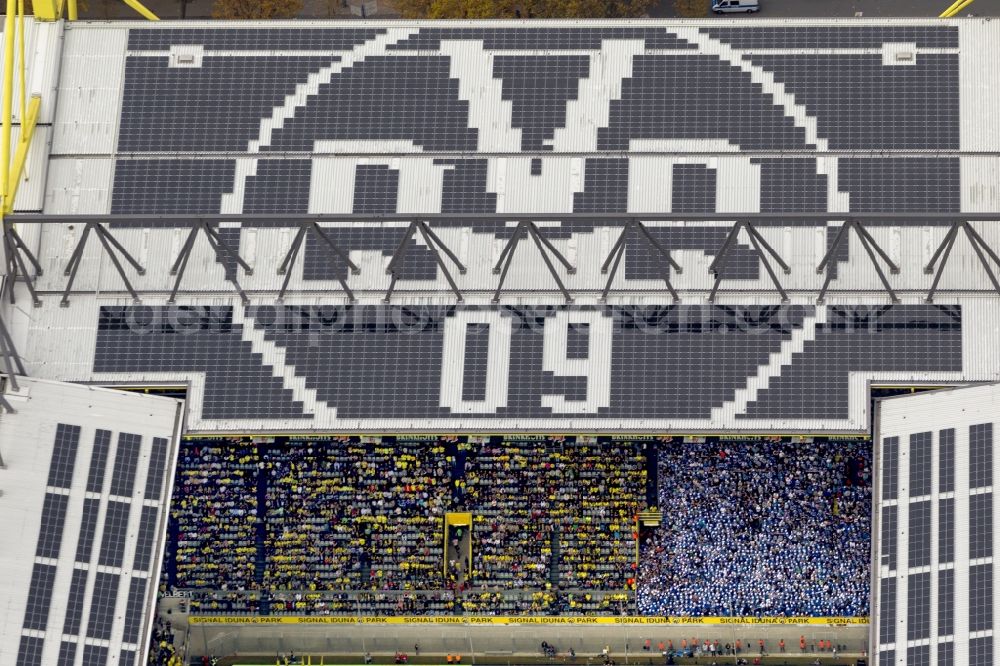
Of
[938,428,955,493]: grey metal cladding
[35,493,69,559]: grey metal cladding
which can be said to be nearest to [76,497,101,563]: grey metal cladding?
[35,493,69,559]: grey metal cladding

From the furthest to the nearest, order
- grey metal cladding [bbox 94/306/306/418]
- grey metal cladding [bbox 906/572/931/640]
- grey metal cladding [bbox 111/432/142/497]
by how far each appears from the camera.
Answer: grey metal cladding [bbox 94/306/306/418]
grey metal cladding [bbox 111/432/142/497]
grey metal cladding [bbox 906/572/931/640]

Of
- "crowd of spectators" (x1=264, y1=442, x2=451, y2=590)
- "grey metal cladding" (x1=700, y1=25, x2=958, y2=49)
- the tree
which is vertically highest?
the tree

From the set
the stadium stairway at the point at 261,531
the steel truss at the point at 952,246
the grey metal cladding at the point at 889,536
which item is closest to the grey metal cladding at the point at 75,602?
the stadium stairway at the point at 261,531

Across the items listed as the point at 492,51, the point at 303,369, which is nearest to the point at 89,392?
the point at 303,369

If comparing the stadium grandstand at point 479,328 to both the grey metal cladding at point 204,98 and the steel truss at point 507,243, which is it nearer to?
the grey metal cladding at point 204,98

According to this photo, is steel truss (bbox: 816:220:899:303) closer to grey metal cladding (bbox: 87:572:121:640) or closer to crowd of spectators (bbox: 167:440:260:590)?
crowd of spectators (bbox: 167:440:260:590)

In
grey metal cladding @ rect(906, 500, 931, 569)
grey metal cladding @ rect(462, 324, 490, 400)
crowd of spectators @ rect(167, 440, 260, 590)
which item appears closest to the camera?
grey metal cladding @ rect(906, 500, 931, 569)
